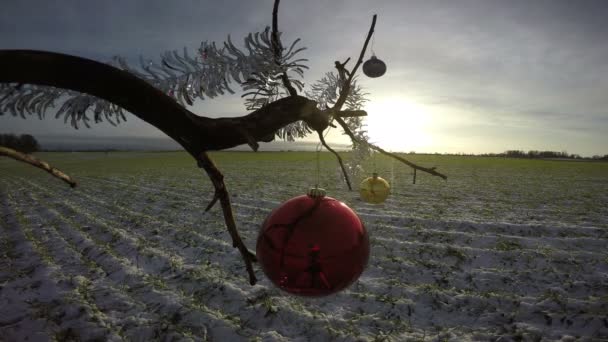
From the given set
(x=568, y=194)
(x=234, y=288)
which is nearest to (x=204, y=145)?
(x=234, y=288)

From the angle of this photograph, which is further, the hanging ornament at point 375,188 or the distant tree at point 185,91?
the hanging ornament at point 375,188

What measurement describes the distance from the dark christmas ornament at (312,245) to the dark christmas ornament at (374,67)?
7.15ft

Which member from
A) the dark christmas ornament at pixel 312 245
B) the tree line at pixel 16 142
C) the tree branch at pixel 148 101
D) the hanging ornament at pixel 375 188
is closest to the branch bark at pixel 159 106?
the tree branch at pixel 148 101

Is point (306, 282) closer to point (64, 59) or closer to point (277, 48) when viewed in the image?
point (277, 48)

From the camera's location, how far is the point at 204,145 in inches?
42.9

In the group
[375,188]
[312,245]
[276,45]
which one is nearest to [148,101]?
[276,45]

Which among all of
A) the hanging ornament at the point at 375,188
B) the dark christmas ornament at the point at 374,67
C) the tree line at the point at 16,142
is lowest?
the hanging ornament at the point at 375,188

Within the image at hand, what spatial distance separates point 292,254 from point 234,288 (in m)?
2.49

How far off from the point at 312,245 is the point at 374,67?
2.42 metres

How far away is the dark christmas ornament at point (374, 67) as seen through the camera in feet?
9.90

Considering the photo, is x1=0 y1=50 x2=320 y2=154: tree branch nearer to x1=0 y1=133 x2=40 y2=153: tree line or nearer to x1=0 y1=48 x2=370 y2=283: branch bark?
x1=0 y1=48 x2=370 y2=283: branch bark

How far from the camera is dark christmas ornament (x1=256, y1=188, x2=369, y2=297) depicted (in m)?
1.19

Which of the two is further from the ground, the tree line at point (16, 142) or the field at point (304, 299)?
the tree line at point (16, 142)

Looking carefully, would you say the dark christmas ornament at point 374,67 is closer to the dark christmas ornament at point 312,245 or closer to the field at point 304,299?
the dark christmas ornament at point 312,245
